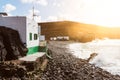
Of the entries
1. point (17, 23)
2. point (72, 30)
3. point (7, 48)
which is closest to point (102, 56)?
point (17, 23)

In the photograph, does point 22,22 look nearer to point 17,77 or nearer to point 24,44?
point 24,44

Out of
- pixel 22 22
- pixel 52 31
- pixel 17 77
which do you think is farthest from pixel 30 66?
pixel 52 31

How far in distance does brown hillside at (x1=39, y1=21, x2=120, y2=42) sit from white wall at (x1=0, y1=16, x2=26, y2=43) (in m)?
69.0

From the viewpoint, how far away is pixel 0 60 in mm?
15836

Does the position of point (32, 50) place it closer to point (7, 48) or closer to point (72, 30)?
point (7, 48)

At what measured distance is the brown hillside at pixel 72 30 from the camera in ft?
317

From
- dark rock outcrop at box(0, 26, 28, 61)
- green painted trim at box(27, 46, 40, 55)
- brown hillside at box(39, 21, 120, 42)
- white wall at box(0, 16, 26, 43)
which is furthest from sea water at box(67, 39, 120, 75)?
brown hillside at box(39, 21, 120, 42)

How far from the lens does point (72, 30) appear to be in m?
103

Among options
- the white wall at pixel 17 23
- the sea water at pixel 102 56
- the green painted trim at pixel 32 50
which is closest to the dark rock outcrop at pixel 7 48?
the white wall at pixel 17 23

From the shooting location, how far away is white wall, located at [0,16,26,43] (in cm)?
2105

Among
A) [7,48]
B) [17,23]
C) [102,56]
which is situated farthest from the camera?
[102,56]

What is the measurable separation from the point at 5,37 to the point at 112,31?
109304 mm

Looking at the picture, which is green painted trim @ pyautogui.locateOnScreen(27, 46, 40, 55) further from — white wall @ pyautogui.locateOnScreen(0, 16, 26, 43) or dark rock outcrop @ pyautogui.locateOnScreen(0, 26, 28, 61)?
dark rock outcrop @ pyautogui.locateOnScreen(0, 26, 28, 61)

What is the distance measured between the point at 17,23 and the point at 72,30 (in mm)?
82057
